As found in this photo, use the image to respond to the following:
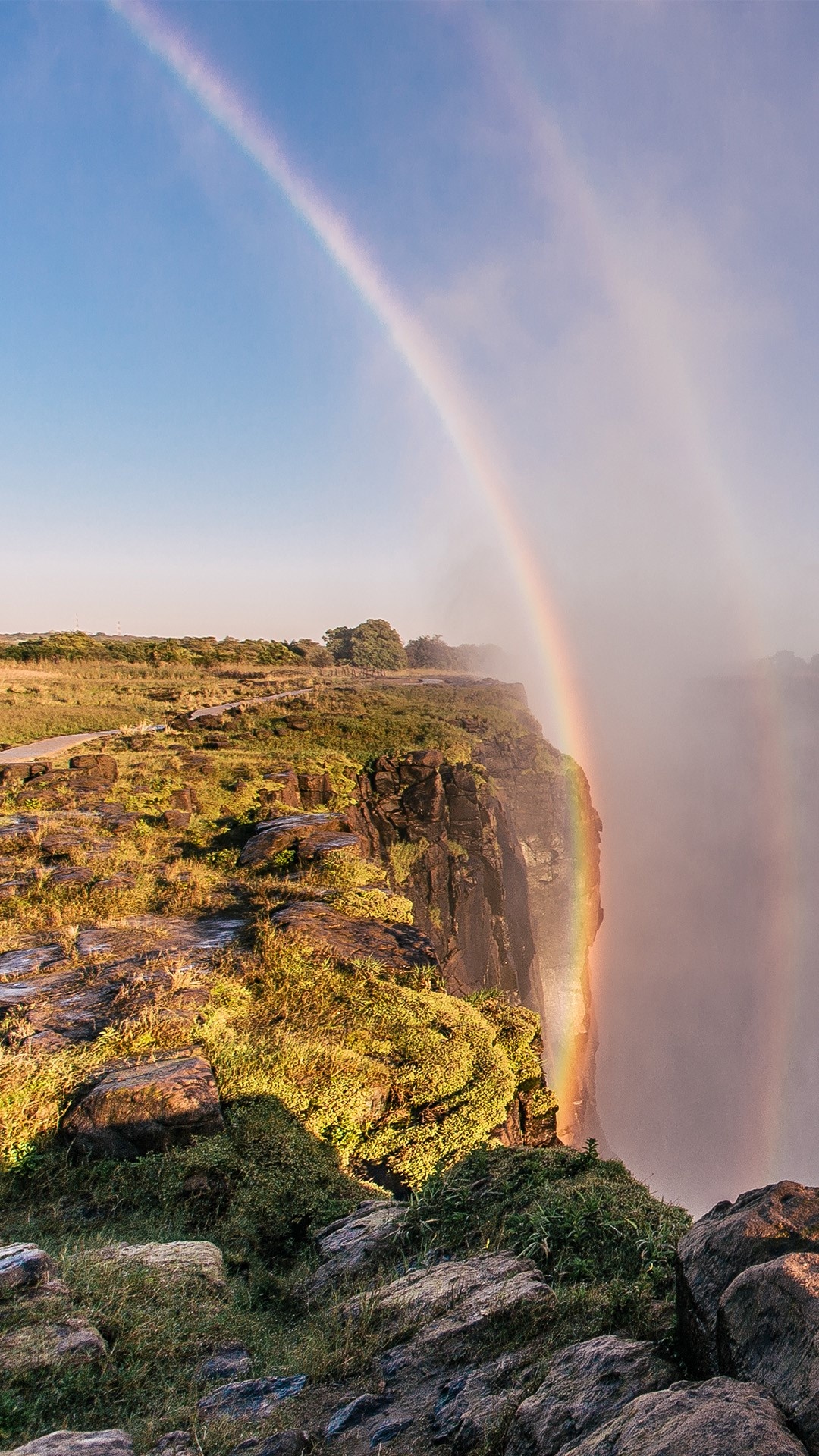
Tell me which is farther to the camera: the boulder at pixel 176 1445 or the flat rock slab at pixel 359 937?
the flat rock slab at pixel 359 937

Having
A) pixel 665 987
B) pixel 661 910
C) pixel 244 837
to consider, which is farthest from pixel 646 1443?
pixel 661 910

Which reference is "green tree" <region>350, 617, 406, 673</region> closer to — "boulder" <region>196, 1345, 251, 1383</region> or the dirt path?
the dirt path

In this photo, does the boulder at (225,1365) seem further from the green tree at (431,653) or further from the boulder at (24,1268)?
the green tree at (431,653)

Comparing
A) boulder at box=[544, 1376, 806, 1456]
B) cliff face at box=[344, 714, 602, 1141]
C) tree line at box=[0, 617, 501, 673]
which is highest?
tree line at box=[0, 617, 501, 673]

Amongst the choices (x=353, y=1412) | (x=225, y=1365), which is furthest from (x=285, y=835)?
(x=353, y=1412)

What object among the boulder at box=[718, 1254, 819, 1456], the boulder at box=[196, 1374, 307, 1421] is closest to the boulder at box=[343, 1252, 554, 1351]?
the boulder at box=[196, 1374, 307, 1421]

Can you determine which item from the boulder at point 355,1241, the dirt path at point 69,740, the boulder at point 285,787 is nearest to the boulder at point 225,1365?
the boulder at point 355,1241

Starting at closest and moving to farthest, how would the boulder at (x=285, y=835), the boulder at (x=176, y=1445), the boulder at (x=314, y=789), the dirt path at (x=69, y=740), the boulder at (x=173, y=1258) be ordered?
the boulder at (x=176, y=1445)
the boulder at (x=173, y=1258)
the boulder at (x=285, y=835)
the boulder at (x=314, y=789)
the dirt path at (x=69, y=740)
